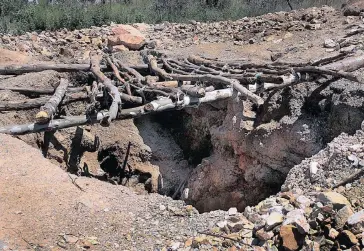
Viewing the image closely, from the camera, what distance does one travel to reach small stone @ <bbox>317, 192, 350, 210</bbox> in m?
3.07

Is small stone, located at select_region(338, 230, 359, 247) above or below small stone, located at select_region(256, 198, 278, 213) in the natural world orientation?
above

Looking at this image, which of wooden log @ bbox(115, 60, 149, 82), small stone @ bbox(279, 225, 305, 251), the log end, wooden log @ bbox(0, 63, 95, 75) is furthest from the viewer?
wooden log @ bbox(0, 63, 95, 75)

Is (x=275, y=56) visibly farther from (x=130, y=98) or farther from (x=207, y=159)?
(x=130, y=98)

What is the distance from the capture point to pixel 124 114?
559cm

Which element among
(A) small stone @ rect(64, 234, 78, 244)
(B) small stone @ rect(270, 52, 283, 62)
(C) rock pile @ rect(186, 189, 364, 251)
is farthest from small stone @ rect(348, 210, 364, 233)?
(B) small stone @ rect(270, 52, 283, 62)

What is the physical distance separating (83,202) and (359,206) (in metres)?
2.25

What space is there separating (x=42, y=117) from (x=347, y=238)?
11.8 ft

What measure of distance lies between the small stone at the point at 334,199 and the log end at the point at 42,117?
323 centimetres

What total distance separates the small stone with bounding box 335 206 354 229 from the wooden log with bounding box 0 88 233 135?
10.2 ft

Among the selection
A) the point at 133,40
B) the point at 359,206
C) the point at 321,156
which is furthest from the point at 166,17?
the point at 359,206

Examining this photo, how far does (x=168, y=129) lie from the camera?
759cm

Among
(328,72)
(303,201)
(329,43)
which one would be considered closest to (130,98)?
(328,72)

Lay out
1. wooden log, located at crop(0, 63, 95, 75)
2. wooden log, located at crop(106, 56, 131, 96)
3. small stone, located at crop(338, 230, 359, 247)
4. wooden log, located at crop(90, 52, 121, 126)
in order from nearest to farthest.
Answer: small stone, located at crop(338, 230, 359, 247) → wooden log, located at crop(90, 52, 121, 126) → wooden log, located at crop(106, 56, 131, 96) → wooden log, located at crop(0, 63, 95, 75)

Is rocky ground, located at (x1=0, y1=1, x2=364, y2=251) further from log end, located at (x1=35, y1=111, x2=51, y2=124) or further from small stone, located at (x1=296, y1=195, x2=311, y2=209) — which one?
log end, located at (x1=35, y1=111, x2=51, y2=124)
